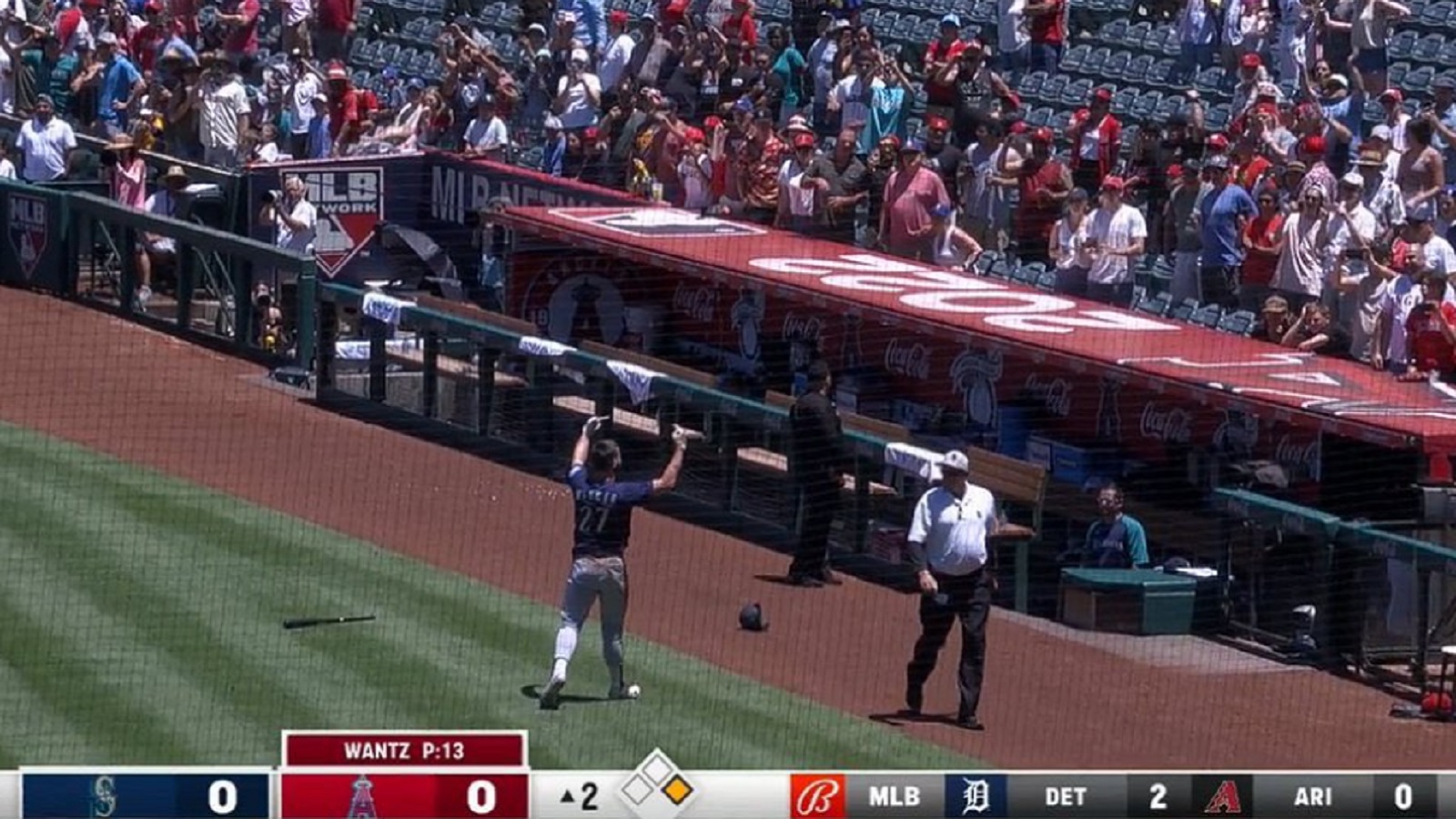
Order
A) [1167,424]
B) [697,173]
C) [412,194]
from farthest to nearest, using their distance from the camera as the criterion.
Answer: [412,194], [697,173], [1167,424]

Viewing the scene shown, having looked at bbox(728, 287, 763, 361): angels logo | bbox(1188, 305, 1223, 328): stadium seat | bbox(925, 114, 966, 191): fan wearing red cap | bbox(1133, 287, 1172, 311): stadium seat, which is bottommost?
bbox(728, 287, 763, 361): angels logo

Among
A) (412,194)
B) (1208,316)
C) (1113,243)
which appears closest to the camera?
(1208,316)

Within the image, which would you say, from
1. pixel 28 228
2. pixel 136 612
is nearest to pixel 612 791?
pixel 136 612

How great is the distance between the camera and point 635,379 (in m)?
16.4

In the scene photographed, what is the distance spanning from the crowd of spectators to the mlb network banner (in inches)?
19.2

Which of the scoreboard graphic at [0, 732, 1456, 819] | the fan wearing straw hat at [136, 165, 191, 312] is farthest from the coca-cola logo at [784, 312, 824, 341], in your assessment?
the scoreboard graphic at [0, 732, 1456, 819]

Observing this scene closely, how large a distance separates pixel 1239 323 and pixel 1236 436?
131cm

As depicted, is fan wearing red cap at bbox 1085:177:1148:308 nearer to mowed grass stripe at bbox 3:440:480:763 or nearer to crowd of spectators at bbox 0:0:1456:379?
crowd of spectators at bbox 0:0:1456:379

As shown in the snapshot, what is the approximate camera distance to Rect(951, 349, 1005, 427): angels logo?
16.4m

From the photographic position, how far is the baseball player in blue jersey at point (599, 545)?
1246 cm

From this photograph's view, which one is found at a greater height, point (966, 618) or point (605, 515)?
point (605, 515)

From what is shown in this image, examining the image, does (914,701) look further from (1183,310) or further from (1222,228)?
(1222,228)

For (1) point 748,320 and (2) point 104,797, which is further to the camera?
(1) point 748,320

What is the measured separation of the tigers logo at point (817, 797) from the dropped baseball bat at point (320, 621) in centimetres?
375
